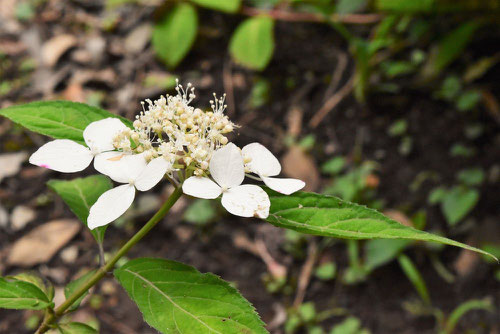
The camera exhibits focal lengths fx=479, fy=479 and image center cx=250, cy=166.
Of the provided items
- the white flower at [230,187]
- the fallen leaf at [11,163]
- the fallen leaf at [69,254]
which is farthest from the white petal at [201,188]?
the fallen leaf at [11,163]

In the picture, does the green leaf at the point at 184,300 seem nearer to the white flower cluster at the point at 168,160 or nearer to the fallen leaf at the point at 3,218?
the white flower cluster at the point at 168,160

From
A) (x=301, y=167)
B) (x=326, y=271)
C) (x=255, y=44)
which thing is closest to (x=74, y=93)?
(x=255, y=44)

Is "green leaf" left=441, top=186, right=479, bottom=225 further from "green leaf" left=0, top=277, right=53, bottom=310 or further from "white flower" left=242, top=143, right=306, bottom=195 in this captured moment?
"green leaf" left=0, top=277, right=53, bottom=310

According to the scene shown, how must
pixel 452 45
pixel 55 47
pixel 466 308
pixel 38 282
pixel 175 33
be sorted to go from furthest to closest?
pixel 55 47
pixel 175 33
pixel 452 45
pixel 466 308
pixel 38 282

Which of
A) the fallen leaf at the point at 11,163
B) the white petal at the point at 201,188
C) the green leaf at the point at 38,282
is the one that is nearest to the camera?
the white petal at the point at 201,188

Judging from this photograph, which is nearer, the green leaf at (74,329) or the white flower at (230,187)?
the white flower at (230,187)

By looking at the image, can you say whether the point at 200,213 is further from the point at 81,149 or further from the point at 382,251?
the point at 81,149

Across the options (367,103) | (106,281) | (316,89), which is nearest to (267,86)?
(316,89)
